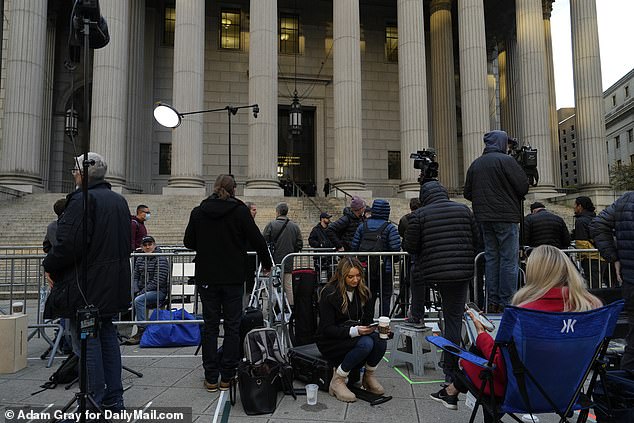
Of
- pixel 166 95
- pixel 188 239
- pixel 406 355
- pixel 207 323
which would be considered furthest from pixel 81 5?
pixel 166 95

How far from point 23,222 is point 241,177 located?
1249cm

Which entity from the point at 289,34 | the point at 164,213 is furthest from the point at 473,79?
the point at 164,213

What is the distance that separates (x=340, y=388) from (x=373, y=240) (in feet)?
10.5

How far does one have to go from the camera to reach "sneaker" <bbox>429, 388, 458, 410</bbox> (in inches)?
169

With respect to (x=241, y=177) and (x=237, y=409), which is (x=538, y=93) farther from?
(x=237, y=409)

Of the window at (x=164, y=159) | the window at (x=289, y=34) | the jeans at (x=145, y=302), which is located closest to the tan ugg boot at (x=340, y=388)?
the jeans at (x=145, y=302)

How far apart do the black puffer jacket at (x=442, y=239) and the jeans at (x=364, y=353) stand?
2.94 feet

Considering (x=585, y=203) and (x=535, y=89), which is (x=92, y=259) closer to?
(x=585, y=203)

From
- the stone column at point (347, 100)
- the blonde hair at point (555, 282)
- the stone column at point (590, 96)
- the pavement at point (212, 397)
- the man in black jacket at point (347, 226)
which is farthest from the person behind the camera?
the stone column at point (590, 96)

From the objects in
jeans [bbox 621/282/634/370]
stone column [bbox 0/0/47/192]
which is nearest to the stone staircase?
stone column [bbox 0/0/47/192]

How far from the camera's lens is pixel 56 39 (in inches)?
1016

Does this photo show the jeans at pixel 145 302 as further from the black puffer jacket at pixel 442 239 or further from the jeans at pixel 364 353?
the black puffer jacket at pixel 442 239

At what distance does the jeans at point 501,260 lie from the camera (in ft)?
17.5

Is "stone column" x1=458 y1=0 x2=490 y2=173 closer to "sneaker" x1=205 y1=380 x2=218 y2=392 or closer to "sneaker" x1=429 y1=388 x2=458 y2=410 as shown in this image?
"sneaker" x1=429 y1=388 x2=458 y2=410
